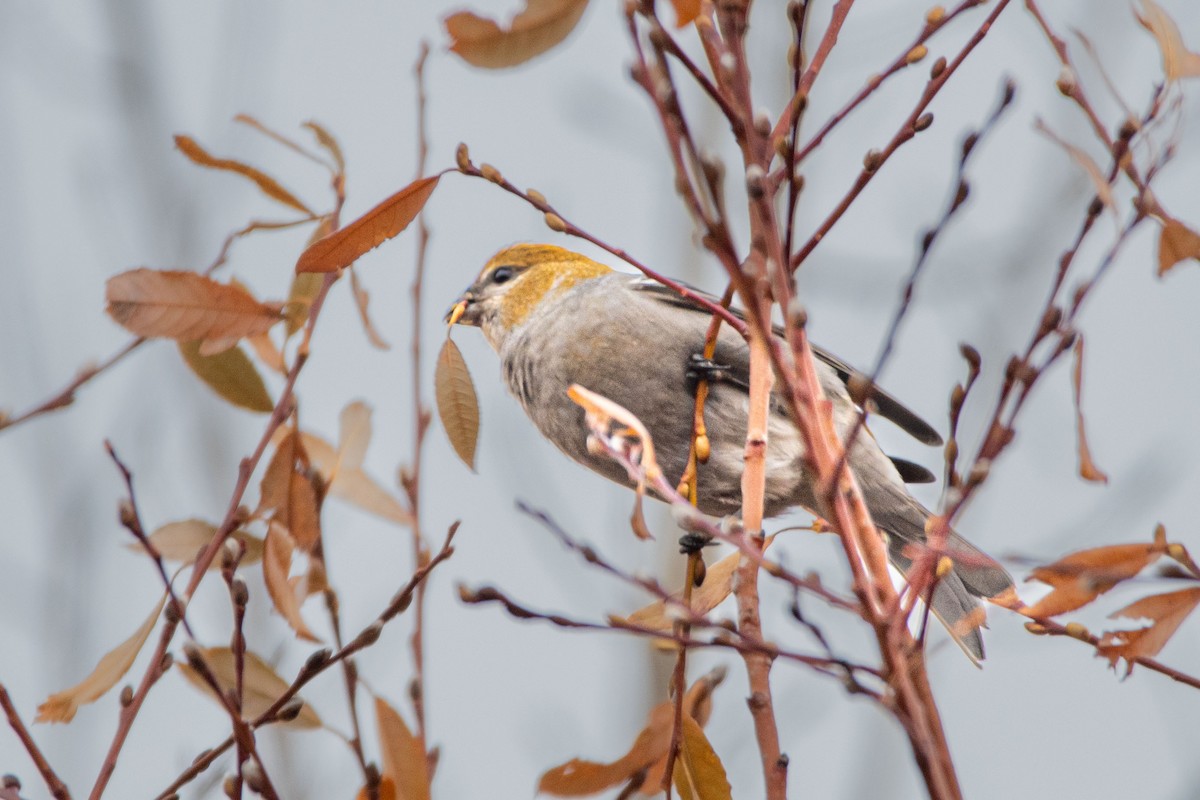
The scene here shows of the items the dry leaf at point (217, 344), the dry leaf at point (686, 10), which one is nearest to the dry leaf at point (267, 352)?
the dry leaf at point (217, 344)

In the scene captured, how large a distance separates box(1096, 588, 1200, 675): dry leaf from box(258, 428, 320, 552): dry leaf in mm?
1299

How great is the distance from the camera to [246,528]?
8.15 feet

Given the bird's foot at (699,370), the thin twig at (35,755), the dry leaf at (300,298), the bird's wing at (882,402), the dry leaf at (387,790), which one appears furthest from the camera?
the bird's wing at (882,402)

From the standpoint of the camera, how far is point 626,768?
199 centimetres

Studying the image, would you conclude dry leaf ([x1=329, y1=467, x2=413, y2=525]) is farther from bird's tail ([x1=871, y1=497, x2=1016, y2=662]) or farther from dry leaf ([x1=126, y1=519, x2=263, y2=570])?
bird's tail ([x1=871, y1=497, x2=1016, y2=662])

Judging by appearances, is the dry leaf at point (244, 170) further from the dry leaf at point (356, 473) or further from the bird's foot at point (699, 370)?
the bird's foot at point (699, 370)

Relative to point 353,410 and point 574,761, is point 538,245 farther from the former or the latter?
point 574,761

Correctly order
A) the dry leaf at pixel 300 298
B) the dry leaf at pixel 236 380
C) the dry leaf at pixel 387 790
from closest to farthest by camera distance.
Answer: the dry leaf at pixel 387 790
the dry leaf at pixel 300 298
the dry leaf at pixel 236 380

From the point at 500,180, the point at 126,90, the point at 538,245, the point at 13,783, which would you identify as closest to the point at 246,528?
the point at 13,783

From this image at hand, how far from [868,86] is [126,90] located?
7039 millimetres

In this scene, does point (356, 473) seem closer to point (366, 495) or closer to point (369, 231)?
point (366, 495)

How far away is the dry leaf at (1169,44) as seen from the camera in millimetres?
1775

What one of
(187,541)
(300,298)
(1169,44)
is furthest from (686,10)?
(187,541)

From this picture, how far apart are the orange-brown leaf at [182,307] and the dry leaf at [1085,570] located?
4.40 ft
